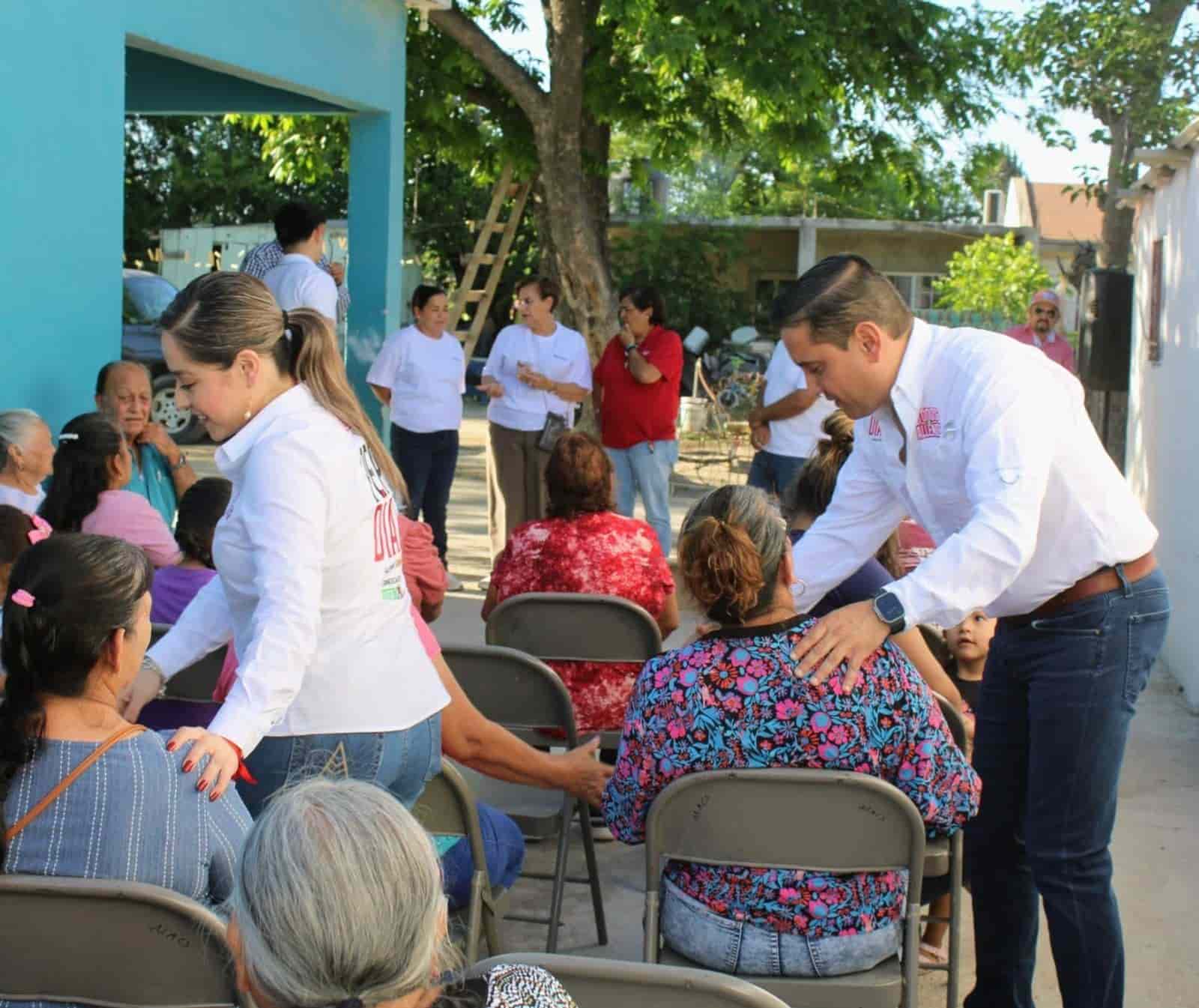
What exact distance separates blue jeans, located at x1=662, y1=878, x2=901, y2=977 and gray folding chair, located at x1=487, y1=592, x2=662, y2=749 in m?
1.55

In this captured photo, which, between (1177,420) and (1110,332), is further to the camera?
(1110,332)

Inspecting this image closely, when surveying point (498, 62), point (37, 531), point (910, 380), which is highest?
point (498, 62)

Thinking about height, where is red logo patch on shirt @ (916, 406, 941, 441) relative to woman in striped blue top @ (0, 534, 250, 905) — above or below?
above

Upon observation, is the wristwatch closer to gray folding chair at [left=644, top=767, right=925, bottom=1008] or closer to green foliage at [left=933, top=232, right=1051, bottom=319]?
gray folding chair at [left=644, top=767, right=925, bottom=1008]

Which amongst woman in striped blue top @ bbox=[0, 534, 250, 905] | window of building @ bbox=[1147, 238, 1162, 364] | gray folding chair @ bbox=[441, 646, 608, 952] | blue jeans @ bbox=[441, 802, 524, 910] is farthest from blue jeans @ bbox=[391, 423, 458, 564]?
woman in striped blue top @ bbox=[0, 534, 250, 905]

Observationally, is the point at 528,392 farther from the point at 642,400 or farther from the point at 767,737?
the point at 767,737

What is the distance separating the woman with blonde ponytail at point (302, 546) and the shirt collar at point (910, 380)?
101 cm

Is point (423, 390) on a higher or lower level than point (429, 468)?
higher

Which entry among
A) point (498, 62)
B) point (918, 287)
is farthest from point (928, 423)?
point (918, 287)

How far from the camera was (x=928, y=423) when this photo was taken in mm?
3064

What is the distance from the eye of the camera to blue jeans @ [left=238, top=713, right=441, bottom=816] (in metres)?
2.77

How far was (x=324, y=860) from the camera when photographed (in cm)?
151

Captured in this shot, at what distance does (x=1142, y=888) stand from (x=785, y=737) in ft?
8.05

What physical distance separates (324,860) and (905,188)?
1340cm
